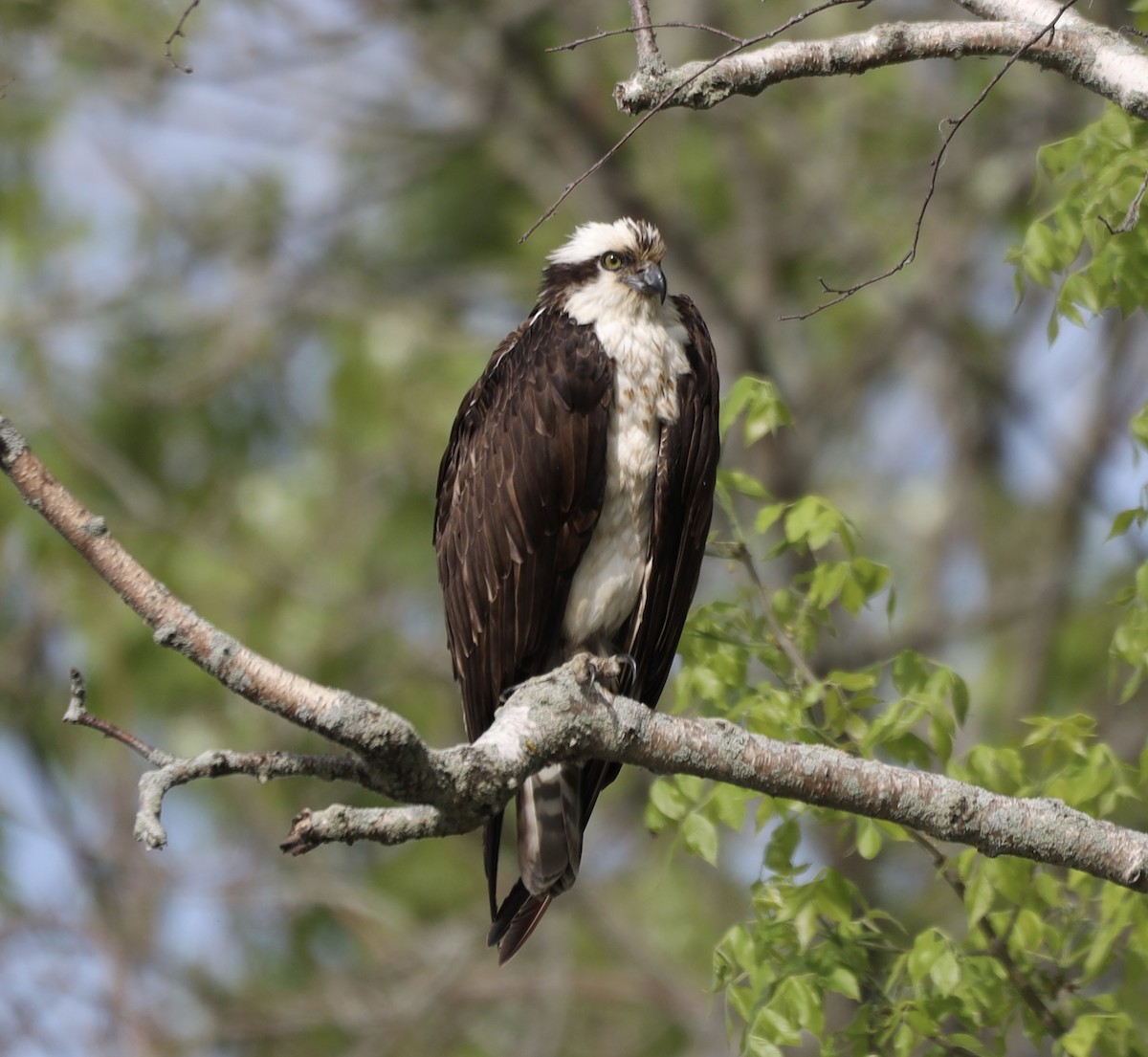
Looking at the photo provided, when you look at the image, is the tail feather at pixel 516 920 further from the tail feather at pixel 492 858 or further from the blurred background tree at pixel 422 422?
the blurred background tree at pixel 422 422

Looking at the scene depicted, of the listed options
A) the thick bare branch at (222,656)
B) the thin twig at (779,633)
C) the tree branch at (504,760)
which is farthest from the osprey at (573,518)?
the thick bare branch at (222,656)

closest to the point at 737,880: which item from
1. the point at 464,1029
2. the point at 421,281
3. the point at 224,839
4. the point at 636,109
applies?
the point at 464,1029

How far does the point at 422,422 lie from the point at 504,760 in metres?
7.46

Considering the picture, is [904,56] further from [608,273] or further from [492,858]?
[492,858]

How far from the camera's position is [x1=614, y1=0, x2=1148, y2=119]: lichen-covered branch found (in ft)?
11.0

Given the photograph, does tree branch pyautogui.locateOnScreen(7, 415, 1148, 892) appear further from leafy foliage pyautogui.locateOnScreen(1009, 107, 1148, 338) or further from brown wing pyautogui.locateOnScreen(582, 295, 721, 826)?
leafy foliage pyautogui.locateOnScreen(1009, 107, 1148, 338)

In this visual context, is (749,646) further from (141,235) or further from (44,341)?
(141,235)

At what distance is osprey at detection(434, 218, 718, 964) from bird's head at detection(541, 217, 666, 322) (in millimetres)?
10

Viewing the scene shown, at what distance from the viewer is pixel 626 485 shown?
4723 millimetres

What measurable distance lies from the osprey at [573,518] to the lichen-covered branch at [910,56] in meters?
1.42

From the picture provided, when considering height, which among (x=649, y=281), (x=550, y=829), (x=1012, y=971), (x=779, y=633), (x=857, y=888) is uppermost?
(x=649, y=281)

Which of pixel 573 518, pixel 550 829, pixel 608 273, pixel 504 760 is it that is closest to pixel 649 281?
pixel 608 273

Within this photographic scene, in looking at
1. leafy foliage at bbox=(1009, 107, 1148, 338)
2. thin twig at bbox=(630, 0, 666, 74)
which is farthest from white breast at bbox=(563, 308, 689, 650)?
thin twig at bbox=(630, 0, 666, 74)

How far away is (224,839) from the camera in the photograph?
33.4 ft
